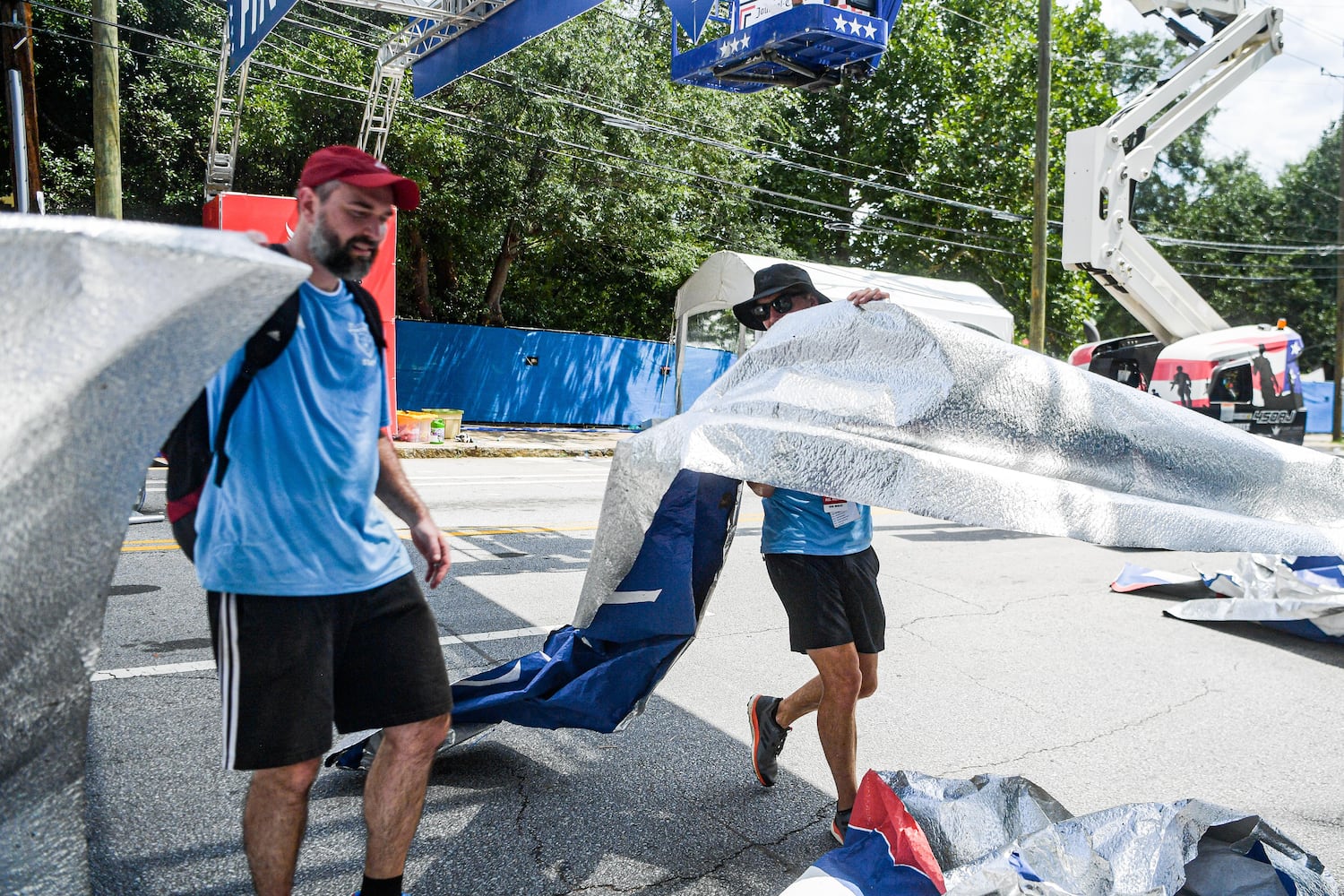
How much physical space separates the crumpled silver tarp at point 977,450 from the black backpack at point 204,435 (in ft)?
2.93

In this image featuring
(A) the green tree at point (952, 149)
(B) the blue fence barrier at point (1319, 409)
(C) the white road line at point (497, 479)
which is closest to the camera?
(C) the white road line at point (497, 479)

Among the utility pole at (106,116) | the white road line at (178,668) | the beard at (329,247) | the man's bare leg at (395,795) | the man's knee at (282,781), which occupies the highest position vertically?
the utility pole at (106,116)

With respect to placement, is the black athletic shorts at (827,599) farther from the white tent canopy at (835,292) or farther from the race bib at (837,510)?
the white tent canopy at (835,292)

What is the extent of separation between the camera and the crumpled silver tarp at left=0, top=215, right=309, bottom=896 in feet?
4.65

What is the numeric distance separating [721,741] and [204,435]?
2624 millimetres

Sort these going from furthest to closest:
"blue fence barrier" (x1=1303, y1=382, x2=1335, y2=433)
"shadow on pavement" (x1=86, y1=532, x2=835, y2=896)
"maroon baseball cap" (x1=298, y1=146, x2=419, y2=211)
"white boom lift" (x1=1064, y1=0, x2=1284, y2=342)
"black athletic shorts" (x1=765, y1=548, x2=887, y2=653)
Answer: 1. "blue fence barrier" (x1=1303, y1=382, x2=1335, y2=433)
2. "white boom lift" (x1=1064, y1=0, x2=1284, y2=342)
3. "black athletic shorts" (x1=765, y1=548, x2=887, y2=653)
4. "shadow on pavement" (x1=86, y1=532, x2=835, y2=896)
5. "maroon baseball cap" (x1=298, y1=146, x2=419, y2=211)

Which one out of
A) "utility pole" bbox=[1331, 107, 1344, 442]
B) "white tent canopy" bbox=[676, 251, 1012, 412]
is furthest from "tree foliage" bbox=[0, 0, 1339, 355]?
"utility pole" bbox=[1331, 107, 1344, 442]

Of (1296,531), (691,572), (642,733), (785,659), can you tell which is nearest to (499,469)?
(785,659)

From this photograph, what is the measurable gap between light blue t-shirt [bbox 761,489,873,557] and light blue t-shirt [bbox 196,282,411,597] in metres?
1.40

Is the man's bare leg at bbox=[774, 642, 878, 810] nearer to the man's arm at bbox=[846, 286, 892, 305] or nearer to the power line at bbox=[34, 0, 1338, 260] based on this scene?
the man's arm at bbox=[846, 286, 892, 305]

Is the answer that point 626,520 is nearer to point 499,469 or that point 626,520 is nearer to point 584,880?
point 584,880

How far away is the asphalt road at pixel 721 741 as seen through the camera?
10.1 feet

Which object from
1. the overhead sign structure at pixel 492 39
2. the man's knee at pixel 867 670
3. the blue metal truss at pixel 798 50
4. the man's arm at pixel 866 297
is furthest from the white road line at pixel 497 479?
the man's arm at pixel 866 297

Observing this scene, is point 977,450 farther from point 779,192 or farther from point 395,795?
point 779,192
